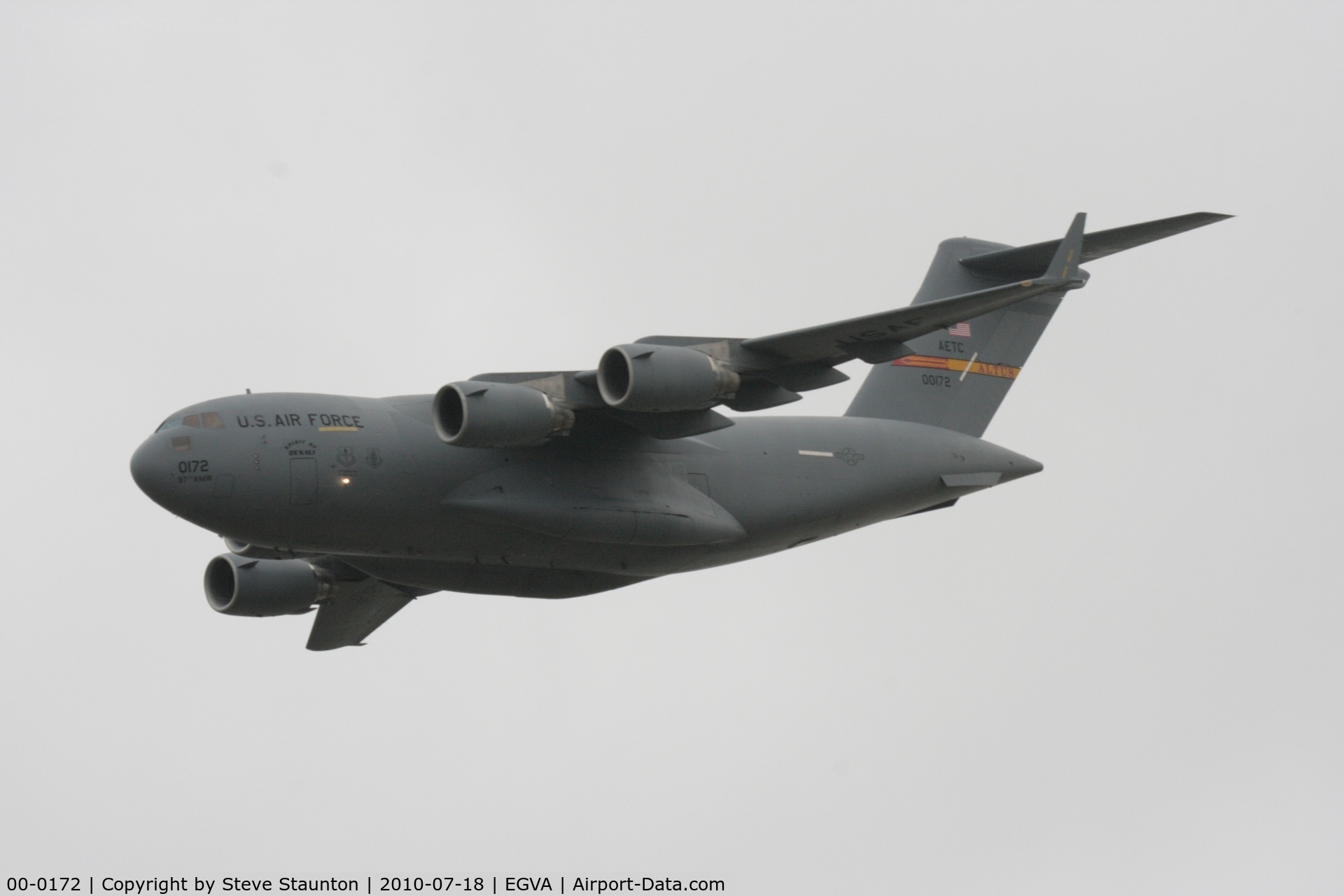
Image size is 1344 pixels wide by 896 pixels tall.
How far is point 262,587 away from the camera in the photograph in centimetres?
1633

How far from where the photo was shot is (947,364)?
17.5 m

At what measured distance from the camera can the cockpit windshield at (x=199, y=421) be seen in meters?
13.3

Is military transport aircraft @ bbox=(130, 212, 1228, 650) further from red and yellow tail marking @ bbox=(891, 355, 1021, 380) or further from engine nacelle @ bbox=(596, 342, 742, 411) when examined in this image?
red and yellow tail marking @ bbox=(891, 355, 1021, 380)

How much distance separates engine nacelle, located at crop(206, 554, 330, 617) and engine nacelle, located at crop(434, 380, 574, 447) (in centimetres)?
390

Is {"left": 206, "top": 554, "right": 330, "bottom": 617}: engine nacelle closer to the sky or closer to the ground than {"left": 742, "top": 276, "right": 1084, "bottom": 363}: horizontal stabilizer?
closer to the ground

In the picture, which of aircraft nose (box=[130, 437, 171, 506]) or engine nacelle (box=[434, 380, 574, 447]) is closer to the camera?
engine nacelle (box=[434, 380, 574, 447])

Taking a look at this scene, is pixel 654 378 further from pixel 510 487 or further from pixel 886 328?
pixel 886 328

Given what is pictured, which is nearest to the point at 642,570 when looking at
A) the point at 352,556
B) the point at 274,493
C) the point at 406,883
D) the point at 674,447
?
the point at 674,447

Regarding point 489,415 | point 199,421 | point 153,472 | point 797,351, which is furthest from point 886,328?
point 153,472

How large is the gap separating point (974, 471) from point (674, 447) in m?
3.29

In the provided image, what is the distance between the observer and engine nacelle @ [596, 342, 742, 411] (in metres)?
13.0

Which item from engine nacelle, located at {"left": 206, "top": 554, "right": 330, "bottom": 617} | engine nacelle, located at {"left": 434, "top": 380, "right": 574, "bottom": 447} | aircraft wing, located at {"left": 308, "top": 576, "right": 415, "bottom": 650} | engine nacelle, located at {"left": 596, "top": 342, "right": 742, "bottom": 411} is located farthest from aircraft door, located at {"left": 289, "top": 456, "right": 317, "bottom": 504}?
aircraft wing, located at {"left": 308, "top": 576, "right": 415, "bottom": 650}

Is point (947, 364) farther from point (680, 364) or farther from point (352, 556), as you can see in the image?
point (352, 556)

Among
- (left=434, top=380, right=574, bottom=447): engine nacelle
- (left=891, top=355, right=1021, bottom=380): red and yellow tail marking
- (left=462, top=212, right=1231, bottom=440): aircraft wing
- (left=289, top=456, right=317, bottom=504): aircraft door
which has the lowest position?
(left=289, top=456, right=317, bottom=504): aircraft door
